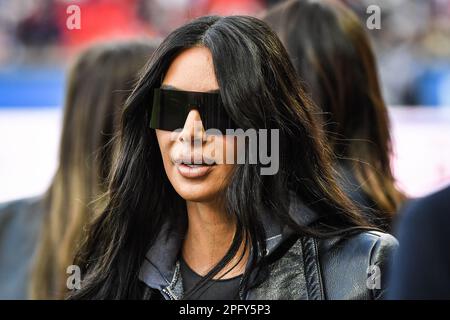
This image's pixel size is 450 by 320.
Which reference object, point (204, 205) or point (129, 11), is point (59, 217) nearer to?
point (204, 205)

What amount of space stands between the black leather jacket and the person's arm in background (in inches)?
20.4

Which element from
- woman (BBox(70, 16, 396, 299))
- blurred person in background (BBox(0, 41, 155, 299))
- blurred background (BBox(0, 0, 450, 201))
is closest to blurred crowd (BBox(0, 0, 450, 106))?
blurred background (BBox(0, 0, 450, 201))

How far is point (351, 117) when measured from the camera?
201 centimetres

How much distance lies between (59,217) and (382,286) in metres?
0.94

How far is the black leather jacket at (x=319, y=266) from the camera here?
139cm

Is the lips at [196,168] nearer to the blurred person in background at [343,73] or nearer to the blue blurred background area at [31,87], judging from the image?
the blurred person in background at [343,73]

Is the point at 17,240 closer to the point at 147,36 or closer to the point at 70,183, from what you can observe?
the point at 70,183

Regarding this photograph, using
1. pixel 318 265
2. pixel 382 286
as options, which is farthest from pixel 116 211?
pixel 382 286

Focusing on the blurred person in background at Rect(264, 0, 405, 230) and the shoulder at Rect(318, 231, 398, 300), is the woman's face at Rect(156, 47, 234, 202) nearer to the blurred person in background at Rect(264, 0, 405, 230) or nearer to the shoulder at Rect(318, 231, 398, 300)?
the shoulder at Rect(318, 231, 398, 300)

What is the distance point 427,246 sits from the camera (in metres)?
0.84

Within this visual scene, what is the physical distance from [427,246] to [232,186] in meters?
0.59

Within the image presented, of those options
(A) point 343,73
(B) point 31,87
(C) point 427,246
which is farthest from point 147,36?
(C) point 427,246

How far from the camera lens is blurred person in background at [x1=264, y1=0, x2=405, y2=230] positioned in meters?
1.97

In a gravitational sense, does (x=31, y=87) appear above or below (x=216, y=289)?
above
